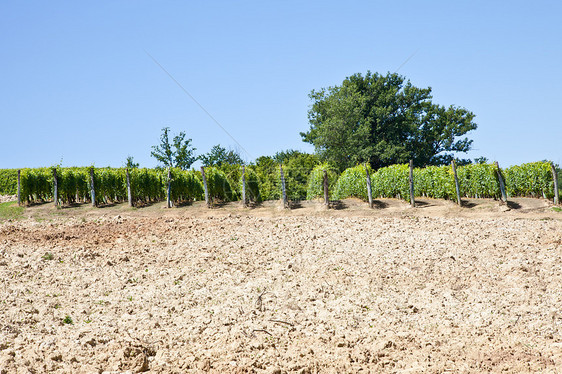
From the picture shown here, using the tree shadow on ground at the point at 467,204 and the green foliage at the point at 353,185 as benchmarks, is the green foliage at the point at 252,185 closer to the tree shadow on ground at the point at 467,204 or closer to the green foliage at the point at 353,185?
the green foliage at the point at 353,185

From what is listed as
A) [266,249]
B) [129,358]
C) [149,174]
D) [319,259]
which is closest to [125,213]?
[149,174]

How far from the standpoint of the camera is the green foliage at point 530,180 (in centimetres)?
1972

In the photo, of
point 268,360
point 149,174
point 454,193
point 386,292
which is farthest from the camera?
point 149,174

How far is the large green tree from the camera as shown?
3719 centimetres

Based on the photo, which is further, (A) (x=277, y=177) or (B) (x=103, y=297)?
(A) (x=277, y=177)

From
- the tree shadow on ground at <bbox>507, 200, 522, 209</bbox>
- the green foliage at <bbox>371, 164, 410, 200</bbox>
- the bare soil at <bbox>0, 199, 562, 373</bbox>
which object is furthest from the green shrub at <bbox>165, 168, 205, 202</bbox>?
the tree shadow on ground at <bbox>507, 200, 522, 209</bbox>

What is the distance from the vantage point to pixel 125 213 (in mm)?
20703

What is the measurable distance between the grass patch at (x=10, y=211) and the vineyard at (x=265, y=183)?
92cm

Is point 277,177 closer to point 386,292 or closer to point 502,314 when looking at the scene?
point 386,292

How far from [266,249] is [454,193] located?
1088 centimetres

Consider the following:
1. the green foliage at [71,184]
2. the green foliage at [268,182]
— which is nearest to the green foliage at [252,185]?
the green foliage at [268,182]

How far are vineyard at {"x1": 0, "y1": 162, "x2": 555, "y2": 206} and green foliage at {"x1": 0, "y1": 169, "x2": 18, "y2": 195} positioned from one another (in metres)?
5.82

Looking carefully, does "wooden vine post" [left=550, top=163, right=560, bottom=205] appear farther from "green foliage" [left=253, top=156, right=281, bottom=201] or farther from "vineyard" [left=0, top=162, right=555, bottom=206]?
"green foliage" [left=253, top=156, right=281, bottom=201]

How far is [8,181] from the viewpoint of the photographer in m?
31.4
